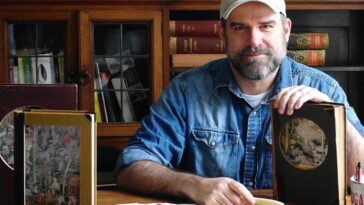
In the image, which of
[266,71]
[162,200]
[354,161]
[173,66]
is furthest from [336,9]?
[162,200]

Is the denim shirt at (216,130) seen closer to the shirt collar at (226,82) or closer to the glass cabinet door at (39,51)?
the shirt collar at (226,82)

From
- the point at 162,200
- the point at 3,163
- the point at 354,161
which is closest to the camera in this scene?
the point at 3,163

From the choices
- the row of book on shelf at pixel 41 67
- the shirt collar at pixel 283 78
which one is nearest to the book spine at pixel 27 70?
the row of book on shelf at pixel 41 67

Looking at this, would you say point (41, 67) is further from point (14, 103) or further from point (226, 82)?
point (14, 103)

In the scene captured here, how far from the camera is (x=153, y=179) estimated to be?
145 cm

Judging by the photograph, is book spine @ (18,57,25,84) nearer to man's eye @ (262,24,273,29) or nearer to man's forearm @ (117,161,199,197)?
man's forearm @ (117,161,199,197)

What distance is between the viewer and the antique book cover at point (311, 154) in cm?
115

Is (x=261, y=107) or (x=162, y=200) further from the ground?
(x=261, y=107)

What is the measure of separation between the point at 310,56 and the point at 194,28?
1.87ft

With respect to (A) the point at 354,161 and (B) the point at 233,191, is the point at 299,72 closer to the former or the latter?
(A) the point at 354,161

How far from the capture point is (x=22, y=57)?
8.59ft

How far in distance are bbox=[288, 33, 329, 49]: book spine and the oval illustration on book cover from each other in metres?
1.48

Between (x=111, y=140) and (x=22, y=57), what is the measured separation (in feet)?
1.87

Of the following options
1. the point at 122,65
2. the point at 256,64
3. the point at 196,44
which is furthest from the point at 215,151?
the point at 122,65
